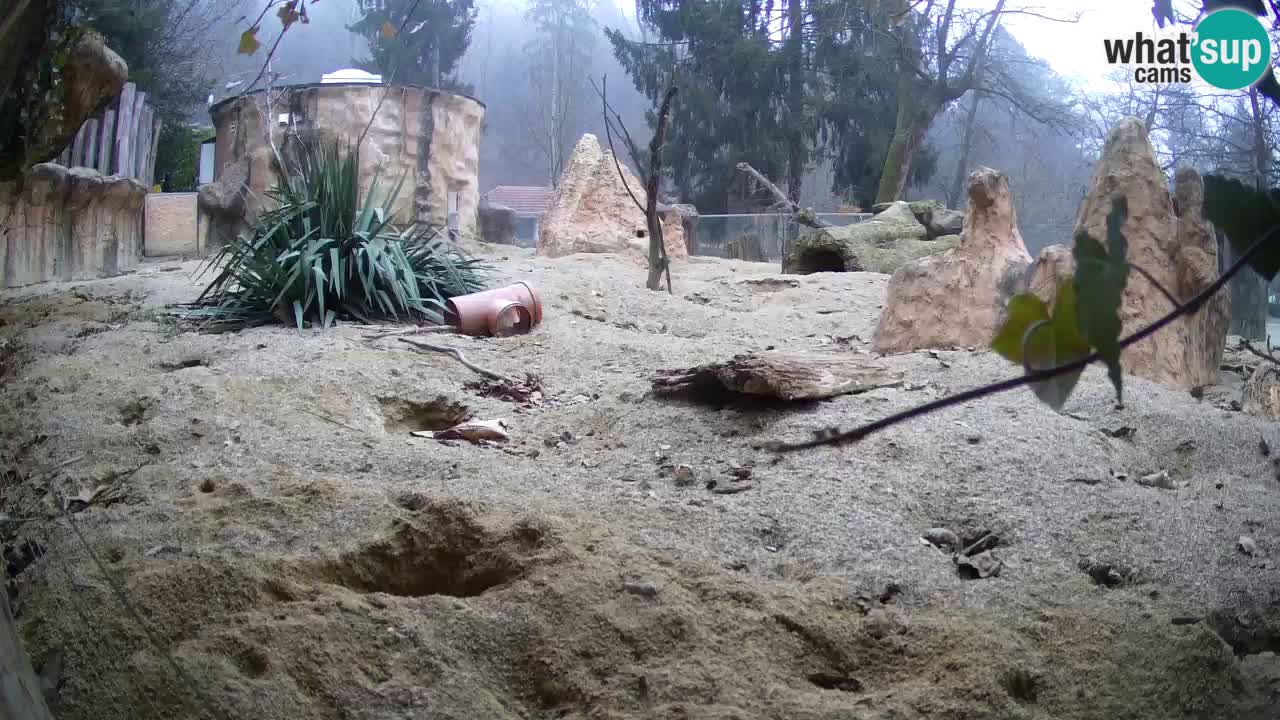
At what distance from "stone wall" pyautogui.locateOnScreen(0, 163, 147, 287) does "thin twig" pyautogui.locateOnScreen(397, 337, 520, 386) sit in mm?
3232

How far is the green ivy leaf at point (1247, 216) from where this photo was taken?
87 centimetres

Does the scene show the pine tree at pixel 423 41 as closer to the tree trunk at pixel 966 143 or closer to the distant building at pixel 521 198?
the distant building at pixel 521 198

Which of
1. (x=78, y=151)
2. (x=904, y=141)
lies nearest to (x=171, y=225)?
(x=78, y=151)

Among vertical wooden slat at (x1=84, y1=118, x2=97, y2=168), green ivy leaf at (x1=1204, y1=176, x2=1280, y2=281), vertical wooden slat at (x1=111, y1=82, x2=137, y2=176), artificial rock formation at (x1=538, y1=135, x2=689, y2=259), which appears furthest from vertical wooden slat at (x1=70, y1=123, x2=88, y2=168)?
green ivy leaf at (x1=1204, y1=176, x2=1280, y2=281)

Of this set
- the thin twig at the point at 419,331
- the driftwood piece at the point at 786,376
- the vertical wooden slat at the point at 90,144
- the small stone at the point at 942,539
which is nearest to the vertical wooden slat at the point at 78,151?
the vertical wooden slat at the point at 90,144

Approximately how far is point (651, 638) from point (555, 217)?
28.7ft

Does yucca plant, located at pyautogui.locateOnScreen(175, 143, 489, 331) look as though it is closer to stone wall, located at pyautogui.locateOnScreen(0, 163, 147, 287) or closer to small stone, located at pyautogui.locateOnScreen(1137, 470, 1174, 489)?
stone wall, located at pyautogui.locateOnScreen(0, 163, 147, 287)

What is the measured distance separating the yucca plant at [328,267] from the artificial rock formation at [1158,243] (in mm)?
3130

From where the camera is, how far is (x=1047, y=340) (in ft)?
2.34

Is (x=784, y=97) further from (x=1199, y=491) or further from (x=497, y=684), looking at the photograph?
(x=497, y=684)

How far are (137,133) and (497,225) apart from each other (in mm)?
6041

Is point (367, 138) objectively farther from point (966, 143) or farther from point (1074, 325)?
point (1074, 325)

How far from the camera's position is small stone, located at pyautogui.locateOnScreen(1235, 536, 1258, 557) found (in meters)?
2.13

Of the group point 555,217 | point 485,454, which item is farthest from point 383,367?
point 555,217
